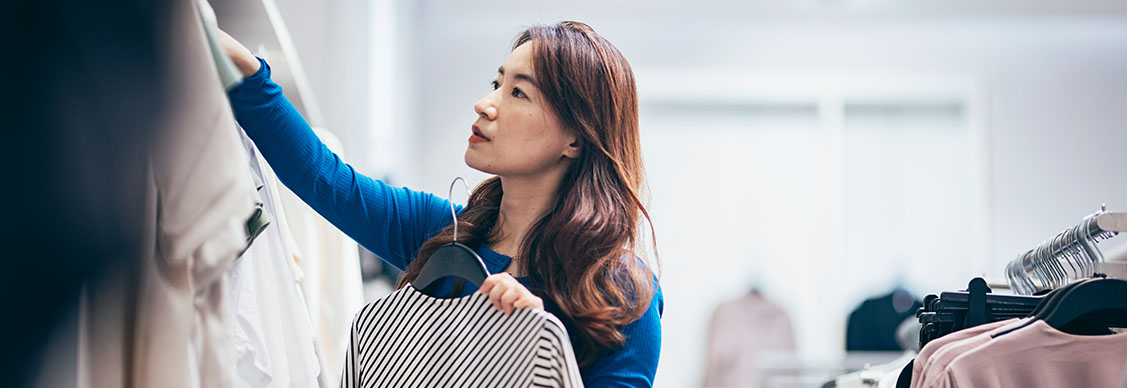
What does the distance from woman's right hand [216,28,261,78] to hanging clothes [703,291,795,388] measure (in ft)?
12.2

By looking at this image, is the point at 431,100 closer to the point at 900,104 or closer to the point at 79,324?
the point at 900,104

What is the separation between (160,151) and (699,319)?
161 inches

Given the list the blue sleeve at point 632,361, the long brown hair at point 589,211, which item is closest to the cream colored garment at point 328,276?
the long brown hair at point 589,211

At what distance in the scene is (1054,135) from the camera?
4.87 metres

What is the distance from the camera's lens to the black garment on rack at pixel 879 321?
4391mm

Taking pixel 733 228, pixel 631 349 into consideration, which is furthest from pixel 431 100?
pixel 631 349

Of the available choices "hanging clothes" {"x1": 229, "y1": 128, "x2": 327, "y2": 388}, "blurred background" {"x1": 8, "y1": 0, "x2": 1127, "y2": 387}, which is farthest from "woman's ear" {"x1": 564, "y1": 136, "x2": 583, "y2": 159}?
"blurred background" {"x1": 8, "y1": 0, "x2": 1127, "y2": 387}

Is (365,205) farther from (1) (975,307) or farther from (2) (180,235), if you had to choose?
(1) (975,307)

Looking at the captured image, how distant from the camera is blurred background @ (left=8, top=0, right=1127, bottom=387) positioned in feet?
15.3

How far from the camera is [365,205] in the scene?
4.35ft

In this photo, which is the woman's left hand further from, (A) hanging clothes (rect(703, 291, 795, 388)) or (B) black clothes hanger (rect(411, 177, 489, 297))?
(A) hanging clothes (rect(703, 291, 795, 388))

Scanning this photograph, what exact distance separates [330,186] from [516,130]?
0.27m

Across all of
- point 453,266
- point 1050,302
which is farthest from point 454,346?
point 1050,302

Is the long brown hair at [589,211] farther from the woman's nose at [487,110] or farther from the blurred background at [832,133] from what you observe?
the blurred background at [832,133]
